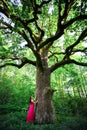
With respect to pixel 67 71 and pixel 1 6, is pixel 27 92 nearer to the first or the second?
pixel 67 71

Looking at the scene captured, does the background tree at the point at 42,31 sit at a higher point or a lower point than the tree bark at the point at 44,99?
higher

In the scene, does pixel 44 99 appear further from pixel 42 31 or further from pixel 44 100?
pixel 42 31

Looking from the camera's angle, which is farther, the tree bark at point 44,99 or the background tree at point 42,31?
the tree bark at point 44,99

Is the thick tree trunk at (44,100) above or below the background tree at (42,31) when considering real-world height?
below

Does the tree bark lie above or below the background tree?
below

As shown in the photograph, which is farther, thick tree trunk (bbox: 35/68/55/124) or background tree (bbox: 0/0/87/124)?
thick tree trunk (bbox: 35/68/55/124)

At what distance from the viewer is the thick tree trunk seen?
9.05 metres

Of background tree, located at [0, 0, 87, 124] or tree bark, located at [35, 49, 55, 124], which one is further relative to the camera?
tree bark, located at [35, 49, 55, 124]

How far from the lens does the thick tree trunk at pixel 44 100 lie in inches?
356

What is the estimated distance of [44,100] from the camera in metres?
9.41

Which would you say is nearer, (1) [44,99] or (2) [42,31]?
(2) [42,31]

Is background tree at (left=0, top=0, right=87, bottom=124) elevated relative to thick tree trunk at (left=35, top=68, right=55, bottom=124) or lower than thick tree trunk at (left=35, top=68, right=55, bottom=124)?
elevated

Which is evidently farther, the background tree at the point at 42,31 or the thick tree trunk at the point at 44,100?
the thick tree trunk at the point at 44,100

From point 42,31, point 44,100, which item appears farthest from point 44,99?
point 42,31
